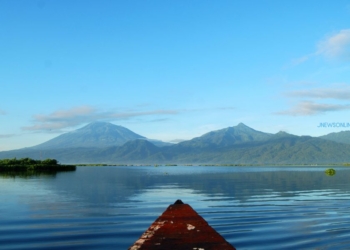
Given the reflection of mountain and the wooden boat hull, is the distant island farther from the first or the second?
the wooden boat hull

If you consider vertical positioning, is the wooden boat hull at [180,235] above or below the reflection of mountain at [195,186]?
above

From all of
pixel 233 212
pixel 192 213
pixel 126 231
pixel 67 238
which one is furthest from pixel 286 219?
pixel 192 213

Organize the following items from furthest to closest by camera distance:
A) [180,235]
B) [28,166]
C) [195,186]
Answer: [28,166]
[195,186]
[180,235]

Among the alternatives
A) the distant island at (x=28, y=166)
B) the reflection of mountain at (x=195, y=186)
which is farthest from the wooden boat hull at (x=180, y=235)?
the distant island at (x=28, y=166)

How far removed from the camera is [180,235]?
7039mm

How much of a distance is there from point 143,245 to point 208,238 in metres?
1.19

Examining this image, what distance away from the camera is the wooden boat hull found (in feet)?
22.2

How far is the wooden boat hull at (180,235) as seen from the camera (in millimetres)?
6776

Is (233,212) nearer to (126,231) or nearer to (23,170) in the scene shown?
(126,231)

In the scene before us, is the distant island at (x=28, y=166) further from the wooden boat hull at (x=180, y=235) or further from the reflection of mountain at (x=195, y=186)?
the wooden boat hull at (x=180, y=235)

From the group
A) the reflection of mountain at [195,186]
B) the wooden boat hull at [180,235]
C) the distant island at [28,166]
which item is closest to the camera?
the wooden boat hull at [180,235]

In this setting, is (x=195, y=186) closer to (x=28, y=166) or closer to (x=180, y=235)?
(x=180, y=235)

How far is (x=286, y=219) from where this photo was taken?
31.2 metres

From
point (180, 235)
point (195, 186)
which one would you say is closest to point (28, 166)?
point (195, 186)
